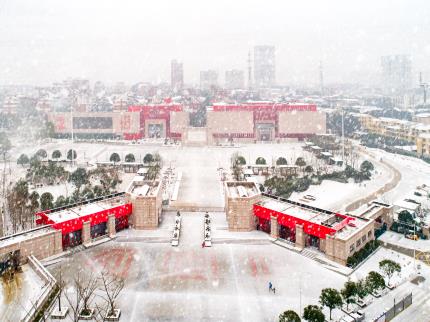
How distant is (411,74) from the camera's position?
7619 centimetres

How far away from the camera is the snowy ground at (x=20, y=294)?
736 centimetres

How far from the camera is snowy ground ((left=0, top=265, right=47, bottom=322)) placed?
7355 millimetres

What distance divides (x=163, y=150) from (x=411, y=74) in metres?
65.8

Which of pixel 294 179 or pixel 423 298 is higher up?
pixel 294 179

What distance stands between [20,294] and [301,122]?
81.1ft

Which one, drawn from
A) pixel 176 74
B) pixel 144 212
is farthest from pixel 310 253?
pixel 176 74

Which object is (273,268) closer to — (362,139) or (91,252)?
(91,252)

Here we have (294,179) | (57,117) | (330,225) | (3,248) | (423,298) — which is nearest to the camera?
(423,298)

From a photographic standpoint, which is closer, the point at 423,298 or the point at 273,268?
the point at 423,298

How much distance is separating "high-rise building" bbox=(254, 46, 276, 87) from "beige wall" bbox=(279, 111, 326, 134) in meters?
57.7

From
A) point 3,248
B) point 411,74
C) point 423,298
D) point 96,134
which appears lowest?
point 423,298

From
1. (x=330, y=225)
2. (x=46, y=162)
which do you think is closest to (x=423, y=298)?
(x=330, y=225)

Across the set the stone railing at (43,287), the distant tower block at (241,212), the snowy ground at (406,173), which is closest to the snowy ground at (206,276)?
the distant tower block at (241,212)

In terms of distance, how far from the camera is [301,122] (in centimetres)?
2992
